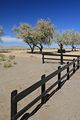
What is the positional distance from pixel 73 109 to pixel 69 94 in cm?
250

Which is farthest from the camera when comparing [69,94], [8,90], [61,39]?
[61,39]

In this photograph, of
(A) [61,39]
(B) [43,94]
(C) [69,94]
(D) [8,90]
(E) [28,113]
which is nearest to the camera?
(E) [28,113]

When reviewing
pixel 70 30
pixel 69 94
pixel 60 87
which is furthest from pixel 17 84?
pixel 70 30

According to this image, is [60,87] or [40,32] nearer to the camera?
[60,87]

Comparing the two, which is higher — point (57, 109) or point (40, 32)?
point (40, 32)

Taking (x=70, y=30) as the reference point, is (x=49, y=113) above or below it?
below

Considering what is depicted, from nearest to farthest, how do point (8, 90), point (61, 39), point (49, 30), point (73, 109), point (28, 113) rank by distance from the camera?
1. point (28, 113)
2. point (73, 109)
3. point (8, 90)
4. point (49, 30)
5. point (61, 39)

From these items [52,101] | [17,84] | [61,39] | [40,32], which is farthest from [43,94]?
[61,39]

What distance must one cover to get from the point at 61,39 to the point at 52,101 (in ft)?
344

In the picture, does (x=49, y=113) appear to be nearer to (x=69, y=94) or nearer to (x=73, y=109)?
(x=73, y=109)

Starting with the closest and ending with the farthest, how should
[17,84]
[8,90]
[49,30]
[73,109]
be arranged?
[73,109] → [8,90] → [17,84] → [49,30]

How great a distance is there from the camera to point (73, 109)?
8.98m

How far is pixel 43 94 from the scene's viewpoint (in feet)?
31.9

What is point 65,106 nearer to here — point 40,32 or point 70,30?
point 40,32
